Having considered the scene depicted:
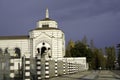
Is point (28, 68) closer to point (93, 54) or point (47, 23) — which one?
point (47, 23)

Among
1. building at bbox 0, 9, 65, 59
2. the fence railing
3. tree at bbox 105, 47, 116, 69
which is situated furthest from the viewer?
tree at bbox 105, 47, 116, 69

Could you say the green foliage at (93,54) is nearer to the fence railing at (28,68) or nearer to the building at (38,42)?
the building at (38,42)

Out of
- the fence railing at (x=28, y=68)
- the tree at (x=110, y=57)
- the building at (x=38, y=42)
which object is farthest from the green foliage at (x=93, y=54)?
the fence railing at (x=28, y=68)

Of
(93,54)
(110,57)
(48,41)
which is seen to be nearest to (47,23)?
(48,41)

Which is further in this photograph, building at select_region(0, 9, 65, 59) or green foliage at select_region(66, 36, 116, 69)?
building at select_region(0, 9, 65, 59)

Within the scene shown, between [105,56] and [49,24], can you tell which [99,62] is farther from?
[49,24]

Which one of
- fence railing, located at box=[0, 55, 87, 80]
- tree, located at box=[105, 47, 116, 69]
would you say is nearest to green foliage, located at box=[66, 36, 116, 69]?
tree, located at box=[105, 47, 116, 69]

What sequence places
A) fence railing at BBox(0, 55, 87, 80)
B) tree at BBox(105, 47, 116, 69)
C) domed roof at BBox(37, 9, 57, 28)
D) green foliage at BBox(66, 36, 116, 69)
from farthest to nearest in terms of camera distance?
1. tree at BBox(105, 47, 116, 69)
2. domed roof at BBox(37, 9, 57, 28)
3. green foliage at BBox(66, 36, 116, 69)
4. fence railing at BBox(0, 55, 87, 80)

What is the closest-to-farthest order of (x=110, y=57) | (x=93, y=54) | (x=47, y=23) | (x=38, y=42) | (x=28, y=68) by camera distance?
(x=28, y=68) → (x=38, y=42) → (x=47, y=23) → (x=93, y=54) → (x=110, y=57)

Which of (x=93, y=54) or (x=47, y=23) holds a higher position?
(x=47, y=23)

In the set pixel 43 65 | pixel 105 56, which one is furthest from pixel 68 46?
pixel 43 65

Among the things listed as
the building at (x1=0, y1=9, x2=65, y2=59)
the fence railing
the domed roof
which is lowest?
the fence railing

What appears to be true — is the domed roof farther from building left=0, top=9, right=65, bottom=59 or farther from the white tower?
the white tower

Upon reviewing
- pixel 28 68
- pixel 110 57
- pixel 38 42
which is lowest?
pixel 28 68
